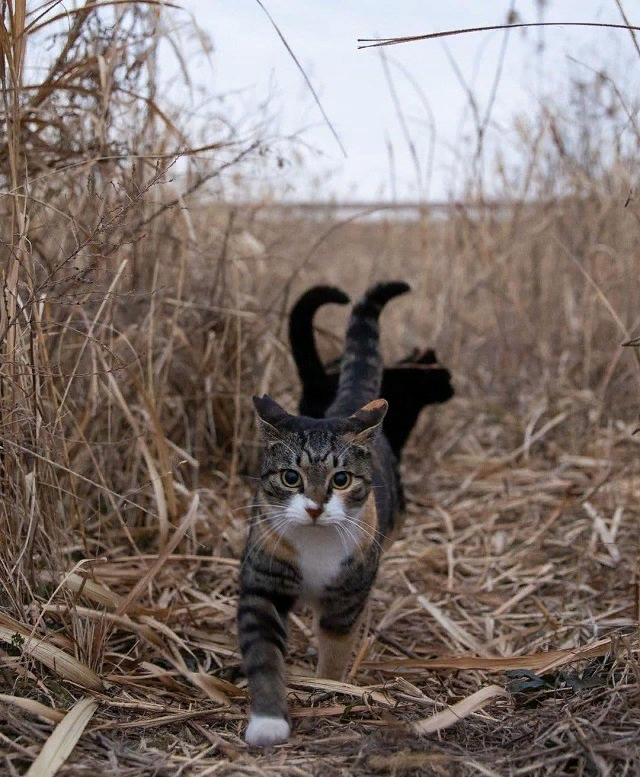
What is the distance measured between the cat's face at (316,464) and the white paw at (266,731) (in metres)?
0.39

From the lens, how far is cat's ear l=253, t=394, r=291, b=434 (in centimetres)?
201

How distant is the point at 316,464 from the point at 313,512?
14 cm

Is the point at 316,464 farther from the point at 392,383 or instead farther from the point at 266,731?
the point at 392,383

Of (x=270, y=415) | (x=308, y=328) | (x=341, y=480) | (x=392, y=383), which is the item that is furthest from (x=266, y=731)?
(x=392, y=383)

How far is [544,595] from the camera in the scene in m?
2.59

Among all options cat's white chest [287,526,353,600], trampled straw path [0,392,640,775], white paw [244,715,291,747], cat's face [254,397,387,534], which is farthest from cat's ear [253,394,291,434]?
white paw [244,715,291,747]

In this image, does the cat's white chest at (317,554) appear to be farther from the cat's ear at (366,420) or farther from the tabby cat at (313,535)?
the cat's ear at (366,420)

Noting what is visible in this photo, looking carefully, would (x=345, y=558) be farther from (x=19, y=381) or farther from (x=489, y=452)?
(x=489, y=452)

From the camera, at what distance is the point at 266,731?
1607mm

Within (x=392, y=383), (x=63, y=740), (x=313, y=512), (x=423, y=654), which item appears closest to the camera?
(x=63, y=740)

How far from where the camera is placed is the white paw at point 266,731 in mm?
1598

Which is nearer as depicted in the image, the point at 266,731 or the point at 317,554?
the point at 266,731

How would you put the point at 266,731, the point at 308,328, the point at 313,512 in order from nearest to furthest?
the point at 266,731, the point at 313,512, the point at 308,328

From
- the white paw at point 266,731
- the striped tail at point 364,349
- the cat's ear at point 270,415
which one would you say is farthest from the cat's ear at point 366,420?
the white paw at point 266,731
